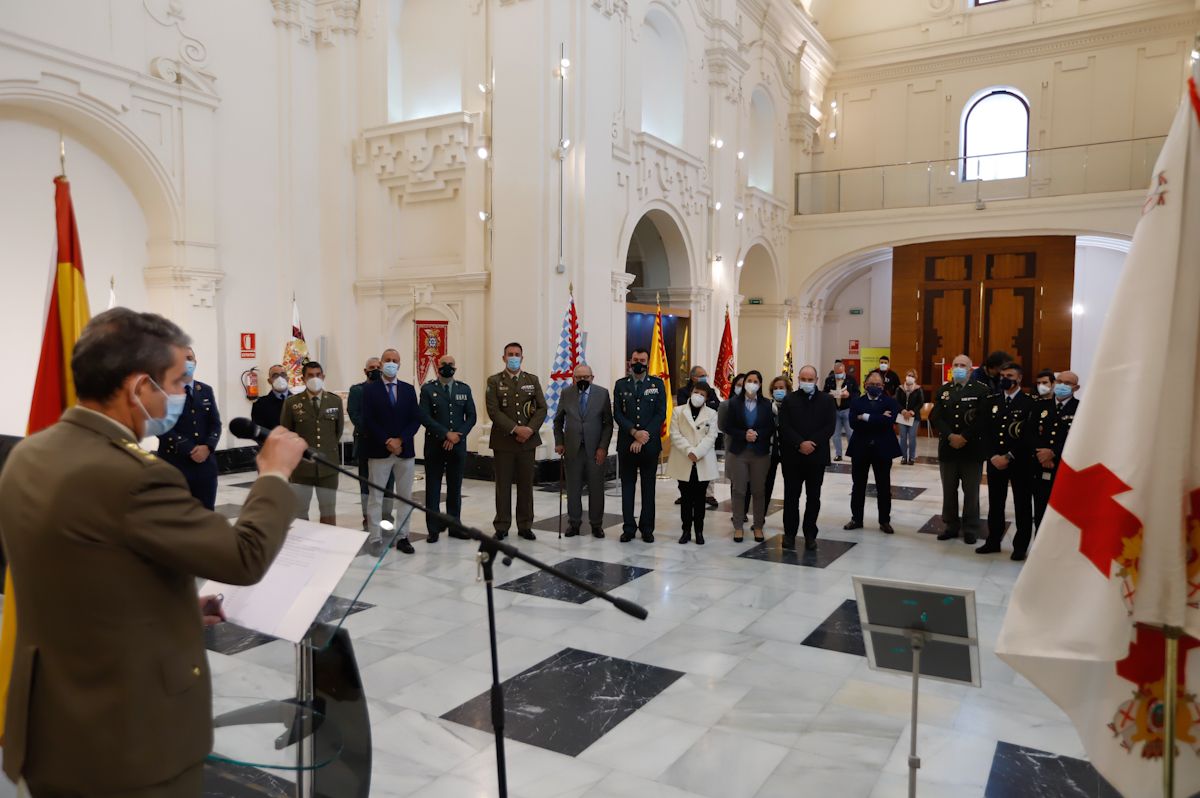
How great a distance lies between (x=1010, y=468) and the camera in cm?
654

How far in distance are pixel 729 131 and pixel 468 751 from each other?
1266cm

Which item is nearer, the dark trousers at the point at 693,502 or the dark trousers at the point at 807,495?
the dark trousers at the point at 807,495

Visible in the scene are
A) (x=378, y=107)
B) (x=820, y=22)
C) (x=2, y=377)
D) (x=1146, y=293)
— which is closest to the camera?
(x=1146, y=293)

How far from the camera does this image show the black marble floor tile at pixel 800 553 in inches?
253

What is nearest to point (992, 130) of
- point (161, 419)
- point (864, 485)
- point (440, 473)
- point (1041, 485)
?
point (864, 485)

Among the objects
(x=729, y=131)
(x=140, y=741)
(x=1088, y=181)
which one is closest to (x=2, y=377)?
(x=140, y=741)

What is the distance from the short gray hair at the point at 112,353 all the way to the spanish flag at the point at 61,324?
135cm

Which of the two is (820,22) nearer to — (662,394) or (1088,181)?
(1088,181)

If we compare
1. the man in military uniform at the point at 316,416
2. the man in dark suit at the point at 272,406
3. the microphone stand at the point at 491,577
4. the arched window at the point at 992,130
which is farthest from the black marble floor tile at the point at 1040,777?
the arched window at the point at 992,130

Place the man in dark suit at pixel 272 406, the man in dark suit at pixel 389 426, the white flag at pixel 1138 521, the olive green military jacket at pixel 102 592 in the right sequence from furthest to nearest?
the man in dark suit at pixel 272 406 → the man in dark suit at pixel 389 426 → the white flag at pixel 1138 521 → the olive green military jacket at pixel 102 592

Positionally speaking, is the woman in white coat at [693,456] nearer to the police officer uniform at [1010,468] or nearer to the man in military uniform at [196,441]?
the police officer uniform at [1010,468]

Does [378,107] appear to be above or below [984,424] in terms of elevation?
above

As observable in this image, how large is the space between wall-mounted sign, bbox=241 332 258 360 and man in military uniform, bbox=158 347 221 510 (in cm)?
446

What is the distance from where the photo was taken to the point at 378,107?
11211 millimetres
